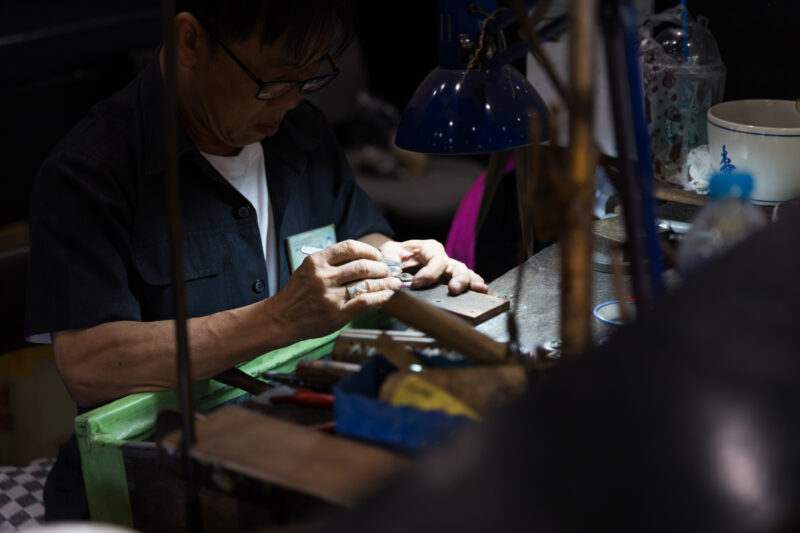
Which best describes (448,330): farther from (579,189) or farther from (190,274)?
(190,274)

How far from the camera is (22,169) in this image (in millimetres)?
4105

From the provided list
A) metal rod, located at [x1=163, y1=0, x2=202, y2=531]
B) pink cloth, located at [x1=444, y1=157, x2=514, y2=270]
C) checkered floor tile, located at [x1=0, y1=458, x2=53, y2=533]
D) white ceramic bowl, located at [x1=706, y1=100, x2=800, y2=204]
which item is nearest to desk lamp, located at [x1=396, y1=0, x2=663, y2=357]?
metal rod, located at [x1=163, y1=0, x2=202, y2=531]

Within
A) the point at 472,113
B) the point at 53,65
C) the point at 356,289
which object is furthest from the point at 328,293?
the point at 53,65

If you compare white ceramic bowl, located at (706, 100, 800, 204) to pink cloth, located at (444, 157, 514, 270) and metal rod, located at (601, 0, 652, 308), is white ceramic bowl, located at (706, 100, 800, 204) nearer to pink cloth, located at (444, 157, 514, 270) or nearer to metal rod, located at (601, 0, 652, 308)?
pink cloth, located at (444, 157, 514, 270)

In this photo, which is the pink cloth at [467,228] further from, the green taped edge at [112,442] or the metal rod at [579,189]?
the metal rod at [579,189]

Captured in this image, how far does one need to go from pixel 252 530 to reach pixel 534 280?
42.2 inches

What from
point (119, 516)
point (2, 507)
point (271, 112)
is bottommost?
point (2, 507)

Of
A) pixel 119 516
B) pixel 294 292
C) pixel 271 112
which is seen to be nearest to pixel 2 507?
pixel 119 516

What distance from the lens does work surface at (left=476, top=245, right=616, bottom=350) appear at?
1.55 meters

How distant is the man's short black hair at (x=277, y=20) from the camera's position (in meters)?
1.68

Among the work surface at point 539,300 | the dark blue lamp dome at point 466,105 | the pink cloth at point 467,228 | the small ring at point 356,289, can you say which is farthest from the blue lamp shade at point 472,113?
the pink cloth at point 467,228

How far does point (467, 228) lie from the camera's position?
2705 mm

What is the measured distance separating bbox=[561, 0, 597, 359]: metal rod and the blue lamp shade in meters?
0.75

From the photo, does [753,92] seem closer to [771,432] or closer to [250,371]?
[250,371]
